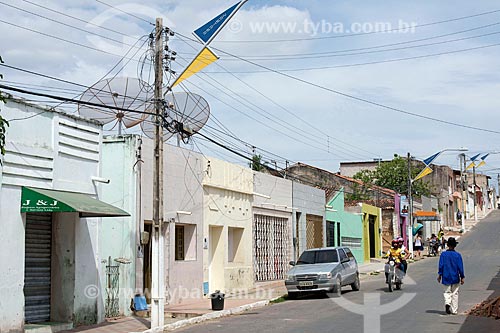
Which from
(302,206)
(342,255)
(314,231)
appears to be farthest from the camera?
(314,231)

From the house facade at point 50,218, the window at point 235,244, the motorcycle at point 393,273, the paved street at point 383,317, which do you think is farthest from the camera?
the window at point 235,244

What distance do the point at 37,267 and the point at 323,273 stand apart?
1031cm

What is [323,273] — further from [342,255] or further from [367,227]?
[367,227]

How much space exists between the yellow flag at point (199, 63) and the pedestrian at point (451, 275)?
22.9 ft

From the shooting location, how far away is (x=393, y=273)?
23844 millimetres

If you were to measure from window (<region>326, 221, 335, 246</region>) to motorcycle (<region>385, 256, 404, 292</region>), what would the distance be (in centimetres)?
1391

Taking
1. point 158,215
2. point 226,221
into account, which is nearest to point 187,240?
point 226,221

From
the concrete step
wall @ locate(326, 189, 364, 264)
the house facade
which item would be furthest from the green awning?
wall @ locate(326, 189, 364, 264)

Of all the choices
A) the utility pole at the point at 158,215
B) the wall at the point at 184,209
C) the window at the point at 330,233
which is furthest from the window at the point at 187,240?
the window at the point at 330,233

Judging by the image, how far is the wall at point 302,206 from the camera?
3362cm

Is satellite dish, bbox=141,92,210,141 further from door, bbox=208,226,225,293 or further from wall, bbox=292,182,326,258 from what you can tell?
wall, bbox=292,182,326,258

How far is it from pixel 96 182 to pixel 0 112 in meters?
3.84

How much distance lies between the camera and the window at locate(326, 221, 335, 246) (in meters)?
38.5

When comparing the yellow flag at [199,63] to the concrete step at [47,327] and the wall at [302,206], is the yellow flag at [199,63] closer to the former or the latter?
the concrete step at [47,327]
